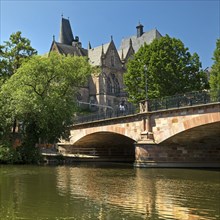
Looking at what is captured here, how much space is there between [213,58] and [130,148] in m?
13.2

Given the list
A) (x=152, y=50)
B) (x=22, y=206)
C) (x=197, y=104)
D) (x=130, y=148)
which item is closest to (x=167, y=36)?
(x=152, y=50)

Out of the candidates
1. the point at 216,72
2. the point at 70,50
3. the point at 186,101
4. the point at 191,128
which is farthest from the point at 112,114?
the point at 70,50

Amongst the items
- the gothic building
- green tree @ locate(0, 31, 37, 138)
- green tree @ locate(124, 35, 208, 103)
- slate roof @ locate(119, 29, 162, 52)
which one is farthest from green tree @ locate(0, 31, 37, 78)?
slate roof @ locate(119, 29, 162, 52)

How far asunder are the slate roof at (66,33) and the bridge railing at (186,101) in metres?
57.3

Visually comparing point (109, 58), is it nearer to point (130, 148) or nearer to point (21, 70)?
point (130, 148)

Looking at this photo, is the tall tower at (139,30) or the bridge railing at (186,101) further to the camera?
the tall tower at (139,30)

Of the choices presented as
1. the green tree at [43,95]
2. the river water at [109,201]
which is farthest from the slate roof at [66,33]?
the river water at [109,201]

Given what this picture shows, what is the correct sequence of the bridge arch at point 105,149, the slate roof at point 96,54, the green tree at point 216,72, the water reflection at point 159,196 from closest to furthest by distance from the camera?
1. the water reflection at point 159,196
2. the green tree at point 216,72
3. the bridge arch at point 105,149
4. the slate roof at point 96,54

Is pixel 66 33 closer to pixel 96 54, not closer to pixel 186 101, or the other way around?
pixel 96 54

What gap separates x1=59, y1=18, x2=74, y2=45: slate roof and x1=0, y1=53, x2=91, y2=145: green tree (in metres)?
51.8

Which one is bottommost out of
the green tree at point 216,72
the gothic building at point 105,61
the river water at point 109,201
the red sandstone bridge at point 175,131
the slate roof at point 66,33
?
the river water at point 109,201

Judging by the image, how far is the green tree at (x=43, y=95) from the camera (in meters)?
25.9

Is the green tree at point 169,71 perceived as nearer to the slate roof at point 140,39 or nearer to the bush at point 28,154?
the bush at point 28,154

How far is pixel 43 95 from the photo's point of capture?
27547mm
